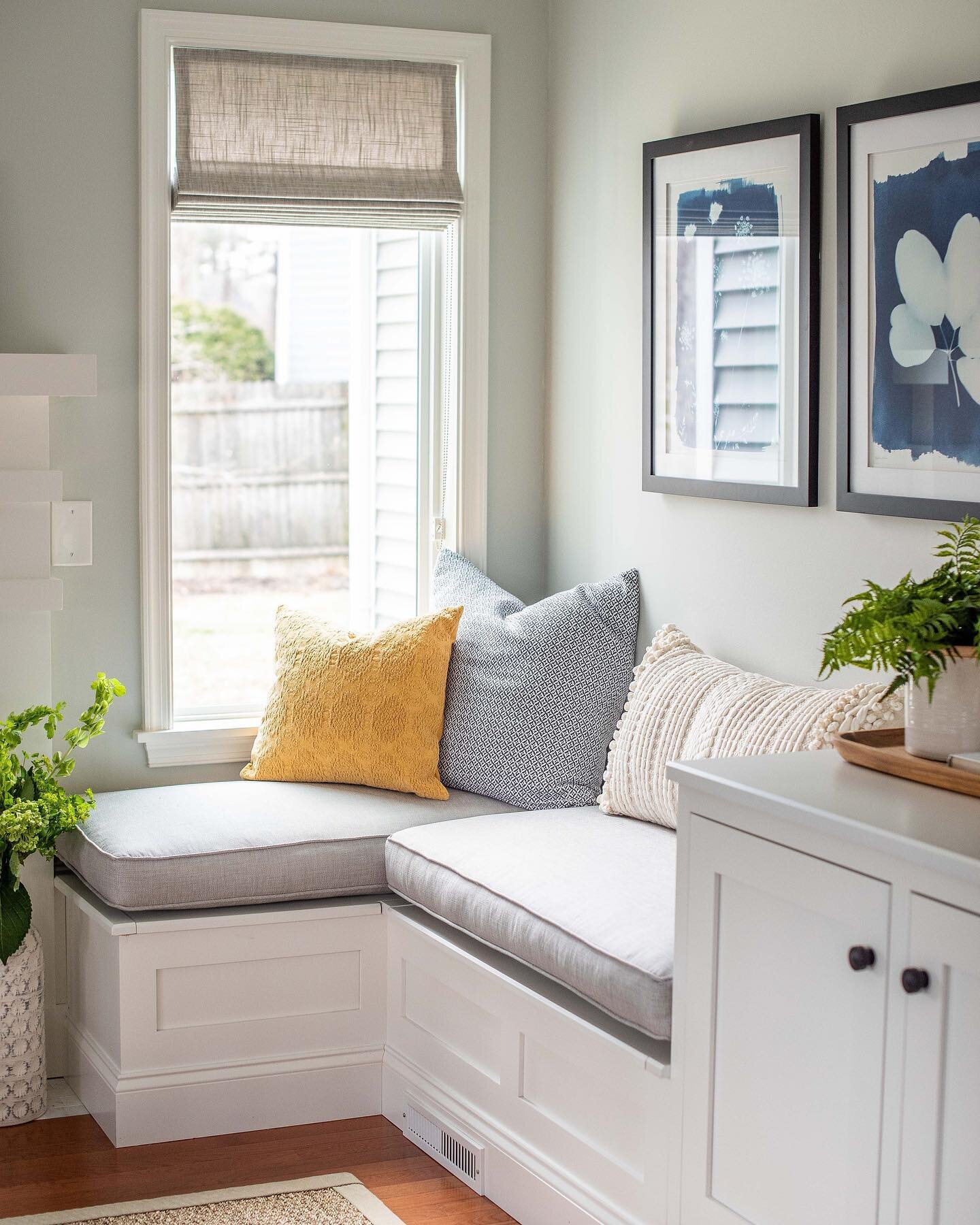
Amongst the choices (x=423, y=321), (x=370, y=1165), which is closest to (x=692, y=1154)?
(x=370, y=1165)

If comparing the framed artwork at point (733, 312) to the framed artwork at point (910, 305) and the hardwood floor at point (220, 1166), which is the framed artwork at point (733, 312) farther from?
the hardwood floor at point (220, 1166)

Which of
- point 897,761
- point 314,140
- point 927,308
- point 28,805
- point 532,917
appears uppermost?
point 314,140

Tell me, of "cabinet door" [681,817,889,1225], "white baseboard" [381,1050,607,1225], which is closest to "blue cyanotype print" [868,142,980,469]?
"cabinet door" [681,817,889,1225]

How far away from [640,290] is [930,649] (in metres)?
1.52

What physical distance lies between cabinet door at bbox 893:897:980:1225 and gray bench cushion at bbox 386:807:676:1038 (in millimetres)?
507

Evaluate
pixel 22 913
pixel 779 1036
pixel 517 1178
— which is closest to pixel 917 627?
pixel 779 1036

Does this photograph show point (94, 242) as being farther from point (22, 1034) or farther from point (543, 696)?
point (22, 1034)

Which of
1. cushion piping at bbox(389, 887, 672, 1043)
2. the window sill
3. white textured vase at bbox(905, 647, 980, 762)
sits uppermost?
white textured vase at bbox(905, 647, 980, 762)

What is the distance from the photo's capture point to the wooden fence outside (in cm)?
421

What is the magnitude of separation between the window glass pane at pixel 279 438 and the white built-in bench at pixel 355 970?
2.16ft

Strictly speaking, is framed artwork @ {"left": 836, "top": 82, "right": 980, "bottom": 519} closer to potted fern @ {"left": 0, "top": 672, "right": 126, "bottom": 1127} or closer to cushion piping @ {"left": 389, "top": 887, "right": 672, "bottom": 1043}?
cushion piping @ {"left": 389, "top": 887, "right": 672, "bottom": 1043}

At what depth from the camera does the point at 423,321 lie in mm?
3484

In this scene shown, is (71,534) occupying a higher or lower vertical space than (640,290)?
lower

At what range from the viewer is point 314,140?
3.27 metres
